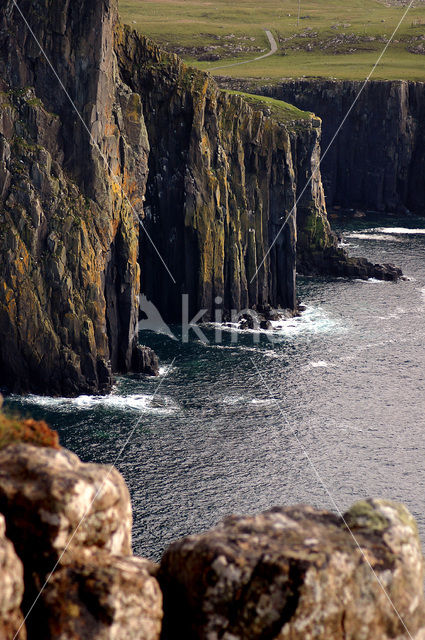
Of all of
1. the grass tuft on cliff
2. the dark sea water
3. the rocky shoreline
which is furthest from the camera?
the dark sea water

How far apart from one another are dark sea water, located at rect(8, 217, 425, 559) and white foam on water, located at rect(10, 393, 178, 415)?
15cm

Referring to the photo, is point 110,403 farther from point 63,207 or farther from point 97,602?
point 97,602

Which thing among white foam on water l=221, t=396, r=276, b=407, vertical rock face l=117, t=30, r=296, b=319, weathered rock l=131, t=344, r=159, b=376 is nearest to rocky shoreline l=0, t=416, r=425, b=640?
white foam on water l=221, t=396, r=276, b=407

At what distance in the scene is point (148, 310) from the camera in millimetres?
164000

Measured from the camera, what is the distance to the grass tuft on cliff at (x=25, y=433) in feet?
111

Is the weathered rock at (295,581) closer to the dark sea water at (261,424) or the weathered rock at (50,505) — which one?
the weathered rock at (50,505)

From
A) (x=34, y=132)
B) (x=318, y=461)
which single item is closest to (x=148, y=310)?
(x=34, y=132)

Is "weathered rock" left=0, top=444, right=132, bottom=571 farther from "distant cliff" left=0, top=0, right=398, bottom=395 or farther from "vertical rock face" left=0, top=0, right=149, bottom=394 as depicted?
"vertical rock face" left=0, top=0, right=149, bottom=394

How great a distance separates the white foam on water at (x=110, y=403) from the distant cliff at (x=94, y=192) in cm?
250

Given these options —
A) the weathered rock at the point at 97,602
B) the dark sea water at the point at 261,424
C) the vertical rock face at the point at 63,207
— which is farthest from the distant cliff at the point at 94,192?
the weathered rock at the point at 97,602

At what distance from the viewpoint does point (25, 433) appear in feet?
113

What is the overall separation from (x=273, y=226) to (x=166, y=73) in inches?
1466

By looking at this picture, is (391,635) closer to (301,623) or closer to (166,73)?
(301,623)

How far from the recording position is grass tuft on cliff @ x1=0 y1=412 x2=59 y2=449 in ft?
111
